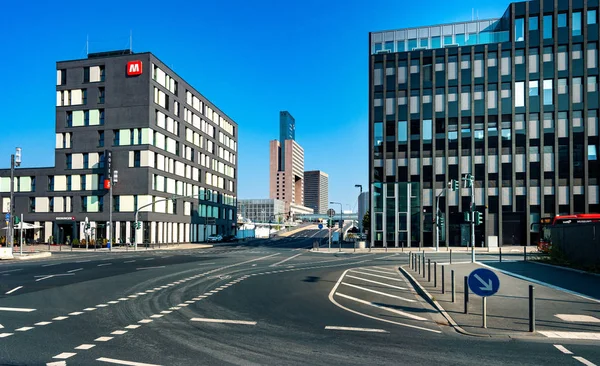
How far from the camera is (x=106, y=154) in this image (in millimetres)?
63969

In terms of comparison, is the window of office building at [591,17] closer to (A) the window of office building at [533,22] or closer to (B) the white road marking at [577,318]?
(A) the window of office building at [533,22]

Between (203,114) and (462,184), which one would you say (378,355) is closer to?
(462,184)

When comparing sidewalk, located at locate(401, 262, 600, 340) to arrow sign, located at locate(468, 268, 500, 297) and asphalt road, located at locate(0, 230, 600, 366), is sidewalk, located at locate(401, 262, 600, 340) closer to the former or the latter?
asphalt road, located at locate(0, 230, 600, 366)

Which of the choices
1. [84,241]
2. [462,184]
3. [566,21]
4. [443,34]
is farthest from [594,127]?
[84,241]

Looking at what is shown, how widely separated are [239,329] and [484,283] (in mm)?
5521

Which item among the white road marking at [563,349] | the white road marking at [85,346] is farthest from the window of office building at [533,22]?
the white road marking at [85,346]

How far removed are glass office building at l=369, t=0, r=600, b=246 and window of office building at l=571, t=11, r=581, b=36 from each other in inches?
4.8

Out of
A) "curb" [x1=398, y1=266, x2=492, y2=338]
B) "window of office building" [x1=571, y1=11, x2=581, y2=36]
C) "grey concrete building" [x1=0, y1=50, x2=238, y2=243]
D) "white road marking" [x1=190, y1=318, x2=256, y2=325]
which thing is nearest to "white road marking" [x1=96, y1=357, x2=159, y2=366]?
"white road marking" [x1=190, y1=318, x2=256, y2=325]

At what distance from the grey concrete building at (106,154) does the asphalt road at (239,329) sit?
48.8 meters

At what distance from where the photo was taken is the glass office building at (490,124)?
5672 cm

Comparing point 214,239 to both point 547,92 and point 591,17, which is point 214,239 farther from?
point 591,17

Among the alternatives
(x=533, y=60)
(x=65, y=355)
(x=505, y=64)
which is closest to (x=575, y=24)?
(x=533, y=60)

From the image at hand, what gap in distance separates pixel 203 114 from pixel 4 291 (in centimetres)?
7312

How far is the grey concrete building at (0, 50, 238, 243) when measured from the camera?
64875 mm
